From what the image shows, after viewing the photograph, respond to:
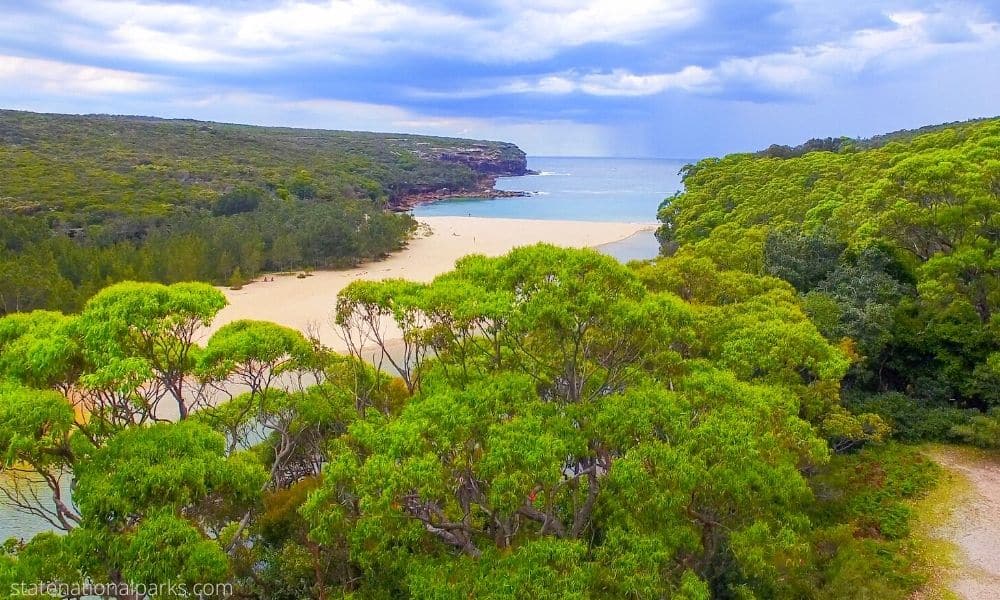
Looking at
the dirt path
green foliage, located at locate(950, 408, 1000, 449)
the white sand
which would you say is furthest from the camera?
the white sand

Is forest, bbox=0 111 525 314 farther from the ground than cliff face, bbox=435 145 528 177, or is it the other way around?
cliff face, bbox=435 145 528 177

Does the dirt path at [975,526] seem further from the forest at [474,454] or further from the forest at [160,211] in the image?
the forest at [160,211]

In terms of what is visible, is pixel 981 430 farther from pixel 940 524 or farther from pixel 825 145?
pixel 825 145

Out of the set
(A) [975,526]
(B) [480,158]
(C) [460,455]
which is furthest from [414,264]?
(B) [480,158]

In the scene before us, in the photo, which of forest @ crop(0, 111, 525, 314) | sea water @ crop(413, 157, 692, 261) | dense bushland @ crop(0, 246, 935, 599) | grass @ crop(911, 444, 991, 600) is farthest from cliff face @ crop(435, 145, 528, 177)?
dense bushland @ crop(0, 246, 935, 599)

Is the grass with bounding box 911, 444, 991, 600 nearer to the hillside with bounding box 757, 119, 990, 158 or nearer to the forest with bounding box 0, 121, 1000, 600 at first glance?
the forest with bounding box 0, 121, 1000, 600
